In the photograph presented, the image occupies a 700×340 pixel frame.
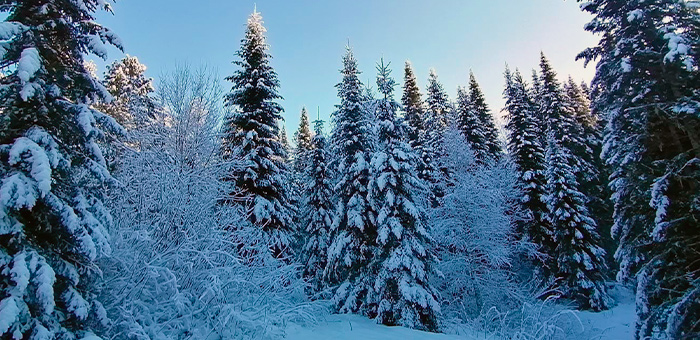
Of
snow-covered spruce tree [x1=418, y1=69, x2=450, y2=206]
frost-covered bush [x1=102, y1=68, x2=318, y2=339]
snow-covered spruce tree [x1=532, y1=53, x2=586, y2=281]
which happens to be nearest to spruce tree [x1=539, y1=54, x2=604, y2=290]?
snow-covered spruce tree [x1=532, y1=53, x2=586, y2=281]

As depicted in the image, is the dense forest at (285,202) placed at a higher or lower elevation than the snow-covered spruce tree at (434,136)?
lower

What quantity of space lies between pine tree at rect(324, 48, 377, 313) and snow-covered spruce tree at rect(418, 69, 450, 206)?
364 cm

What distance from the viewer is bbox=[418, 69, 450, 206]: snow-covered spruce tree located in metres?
22.7

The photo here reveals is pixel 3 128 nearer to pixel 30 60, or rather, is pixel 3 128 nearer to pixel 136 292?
pixel 30 60

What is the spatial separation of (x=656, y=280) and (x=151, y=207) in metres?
12.8

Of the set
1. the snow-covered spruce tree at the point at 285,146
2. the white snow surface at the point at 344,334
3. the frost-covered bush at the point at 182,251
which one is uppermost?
the snow-covered spruce tree at the point at 285,146

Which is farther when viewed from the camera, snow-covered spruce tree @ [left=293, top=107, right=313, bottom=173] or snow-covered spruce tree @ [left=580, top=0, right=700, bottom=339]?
snow-covered spruce tree @ [left=293, top=107, right=313, bottom=173]

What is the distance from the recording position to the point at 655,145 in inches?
403

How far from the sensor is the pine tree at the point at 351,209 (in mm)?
15531

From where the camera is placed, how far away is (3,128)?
5211 mm

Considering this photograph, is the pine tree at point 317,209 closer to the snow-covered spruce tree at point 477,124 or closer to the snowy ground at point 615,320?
the snow-covered spruce tree at point 477,124

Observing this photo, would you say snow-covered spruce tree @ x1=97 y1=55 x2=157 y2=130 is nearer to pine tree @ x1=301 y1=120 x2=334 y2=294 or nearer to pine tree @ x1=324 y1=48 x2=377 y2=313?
pine tree @ x1=301 y1=120 x2=334 y2=294

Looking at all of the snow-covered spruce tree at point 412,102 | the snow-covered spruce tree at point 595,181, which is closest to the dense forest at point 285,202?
the snow-covered spruce tree at point 412,102

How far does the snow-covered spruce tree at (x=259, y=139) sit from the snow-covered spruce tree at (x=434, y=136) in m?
7.07
